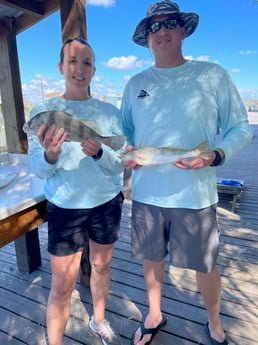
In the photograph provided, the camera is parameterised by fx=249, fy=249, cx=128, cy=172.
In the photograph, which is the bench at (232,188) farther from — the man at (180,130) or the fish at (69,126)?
the fish at (69,126)

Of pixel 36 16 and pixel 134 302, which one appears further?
pixel 36 16

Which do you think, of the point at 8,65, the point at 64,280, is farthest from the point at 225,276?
the point at 8,65

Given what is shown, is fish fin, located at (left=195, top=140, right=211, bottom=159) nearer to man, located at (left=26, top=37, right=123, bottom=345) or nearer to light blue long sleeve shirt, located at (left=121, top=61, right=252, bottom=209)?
light blue long sleeve shirt, located at (left=121, top=61, right=252, bottom=209)

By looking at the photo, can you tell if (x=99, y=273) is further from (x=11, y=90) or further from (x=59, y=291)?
(x=11, y=90)

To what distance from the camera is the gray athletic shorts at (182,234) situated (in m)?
1.51

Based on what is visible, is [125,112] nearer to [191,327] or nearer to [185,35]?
A: [185,35]

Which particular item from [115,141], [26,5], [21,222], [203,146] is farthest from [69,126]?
[26,5]

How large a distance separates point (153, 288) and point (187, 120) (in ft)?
4.03

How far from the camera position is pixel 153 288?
6.02 ft

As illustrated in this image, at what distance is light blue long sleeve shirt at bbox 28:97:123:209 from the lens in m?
1.43

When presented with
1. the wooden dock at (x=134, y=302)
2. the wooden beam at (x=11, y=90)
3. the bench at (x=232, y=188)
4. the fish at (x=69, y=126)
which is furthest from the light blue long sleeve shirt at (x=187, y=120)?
the bench at (x=232, y=188)

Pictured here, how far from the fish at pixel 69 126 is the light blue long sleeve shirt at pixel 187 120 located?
0.33 meters

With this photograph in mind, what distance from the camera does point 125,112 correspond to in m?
1.69

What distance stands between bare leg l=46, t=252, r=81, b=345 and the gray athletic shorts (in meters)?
0.47
